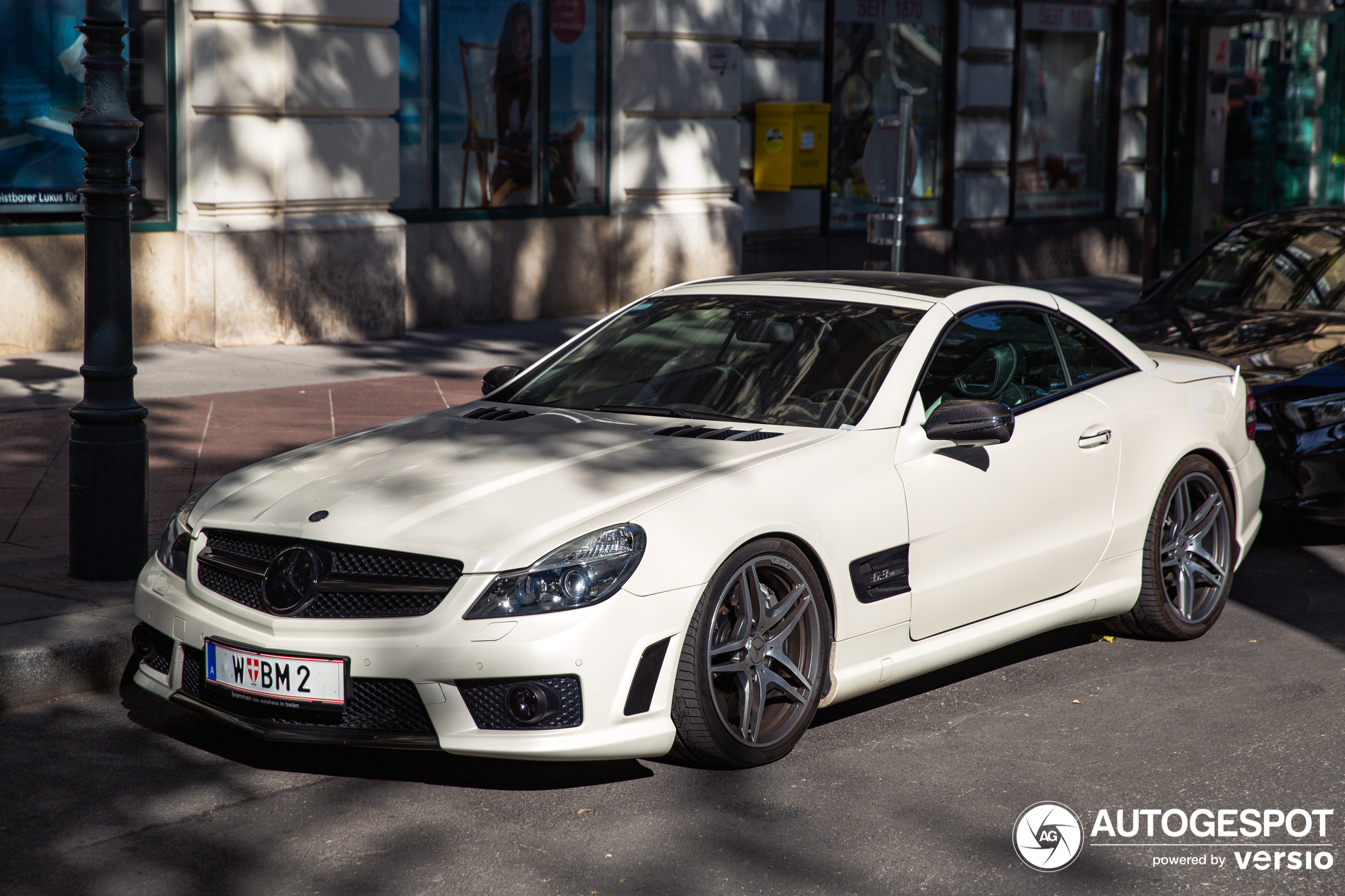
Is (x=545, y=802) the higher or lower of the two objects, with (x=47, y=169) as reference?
lower

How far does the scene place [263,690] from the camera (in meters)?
4.49

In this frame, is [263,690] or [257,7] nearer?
[263,690]

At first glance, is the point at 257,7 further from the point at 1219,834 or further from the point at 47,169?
the point at 1219,834

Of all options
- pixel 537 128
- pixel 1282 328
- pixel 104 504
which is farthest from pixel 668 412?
pixel 537 128

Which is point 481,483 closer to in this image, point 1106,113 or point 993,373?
point 993,373

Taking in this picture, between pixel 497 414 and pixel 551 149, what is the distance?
33.2 ft

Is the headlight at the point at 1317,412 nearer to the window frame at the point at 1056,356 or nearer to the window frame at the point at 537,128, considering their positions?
the window frame at the point at 1056,356

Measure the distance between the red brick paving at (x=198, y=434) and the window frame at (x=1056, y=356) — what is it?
3491 millimetres

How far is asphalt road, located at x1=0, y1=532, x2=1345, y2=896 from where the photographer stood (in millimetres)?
4051

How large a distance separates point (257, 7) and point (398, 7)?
56.7 inches

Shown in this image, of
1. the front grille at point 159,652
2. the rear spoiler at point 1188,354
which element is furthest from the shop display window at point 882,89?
the front grille at point 159,652

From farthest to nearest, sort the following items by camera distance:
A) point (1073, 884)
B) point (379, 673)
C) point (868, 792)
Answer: point (868, 792), point (379, 673), point (1073, 884)

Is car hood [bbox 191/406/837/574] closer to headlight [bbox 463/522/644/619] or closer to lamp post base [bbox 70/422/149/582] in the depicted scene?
headlight [bbox 463/522/644/619]

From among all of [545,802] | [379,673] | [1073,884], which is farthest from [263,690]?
[1073,884]
